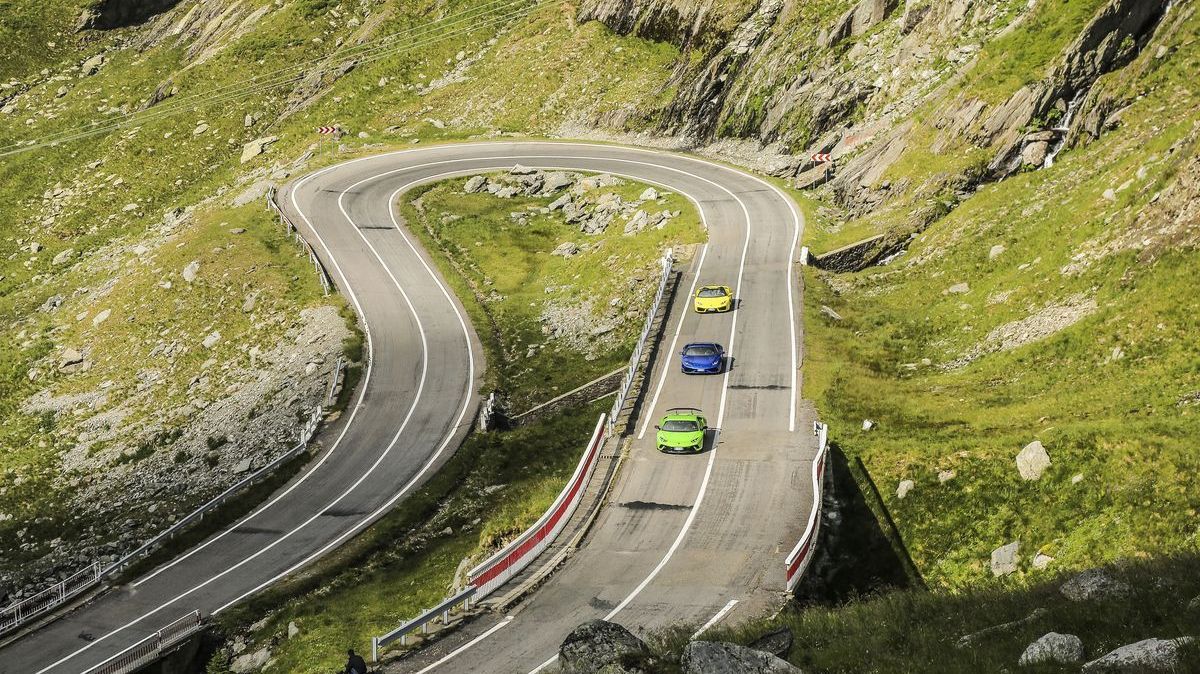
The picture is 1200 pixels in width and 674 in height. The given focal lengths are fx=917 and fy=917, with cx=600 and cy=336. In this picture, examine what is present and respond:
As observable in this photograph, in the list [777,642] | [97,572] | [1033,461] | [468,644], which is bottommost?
[1033,461]

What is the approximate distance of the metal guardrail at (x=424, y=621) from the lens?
67.5 feet

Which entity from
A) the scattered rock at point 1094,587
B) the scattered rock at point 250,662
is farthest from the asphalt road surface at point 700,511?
the scattered rock at point 250,662

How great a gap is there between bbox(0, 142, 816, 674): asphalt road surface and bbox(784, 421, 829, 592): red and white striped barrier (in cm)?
56

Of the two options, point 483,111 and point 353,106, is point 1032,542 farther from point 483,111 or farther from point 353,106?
point 353,106

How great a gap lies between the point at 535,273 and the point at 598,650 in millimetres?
44324

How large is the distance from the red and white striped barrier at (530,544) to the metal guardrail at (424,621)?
43 centimetres

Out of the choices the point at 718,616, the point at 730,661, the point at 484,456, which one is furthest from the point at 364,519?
the point at 730,661

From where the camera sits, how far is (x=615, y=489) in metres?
29.7

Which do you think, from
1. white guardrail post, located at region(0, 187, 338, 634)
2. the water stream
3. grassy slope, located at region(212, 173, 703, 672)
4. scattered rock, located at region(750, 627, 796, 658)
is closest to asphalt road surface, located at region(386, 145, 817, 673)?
grassy slope, located at region(212, 173, 703, 672)

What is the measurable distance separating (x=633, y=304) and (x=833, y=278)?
11.1 metres

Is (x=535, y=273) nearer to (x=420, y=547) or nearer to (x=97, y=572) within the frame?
(x=420, y=547)

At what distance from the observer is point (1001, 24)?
57.1 metres

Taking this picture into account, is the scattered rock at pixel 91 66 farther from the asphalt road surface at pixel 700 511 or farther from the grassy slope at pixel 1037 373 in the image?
the grassy slope at pixel 1037 373

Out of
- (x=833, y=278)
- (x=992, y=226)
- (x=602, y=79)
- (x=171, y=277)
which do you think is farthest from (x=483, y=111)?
(x=992, y=226)
